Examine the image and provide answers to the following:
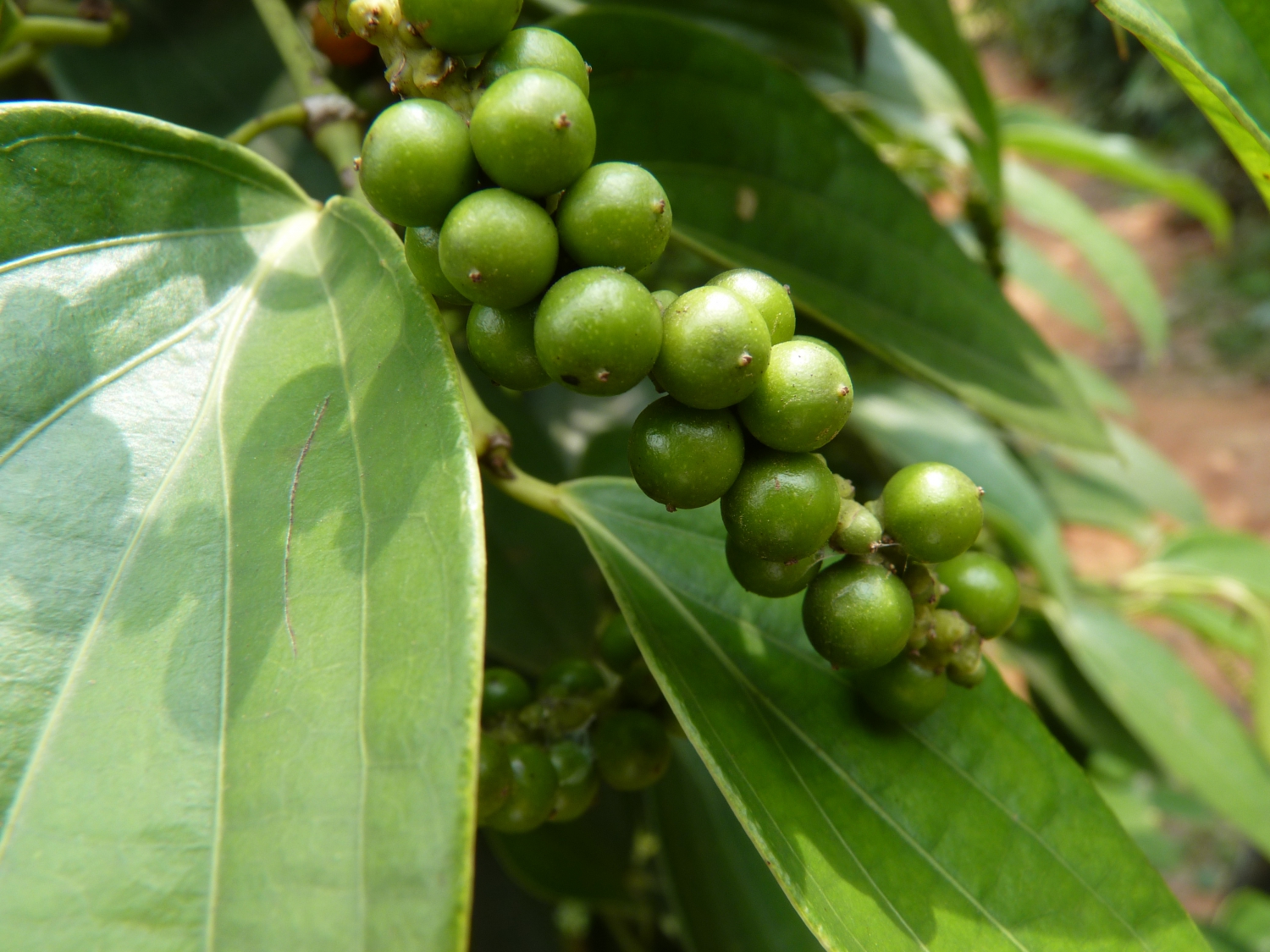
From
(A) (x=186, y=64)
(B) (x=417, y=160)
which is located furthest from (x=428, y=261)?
(A) (x=186, y=64)

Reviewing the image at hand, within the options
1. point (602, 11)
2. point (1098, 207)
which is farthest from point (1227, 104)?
point (1098, 207)

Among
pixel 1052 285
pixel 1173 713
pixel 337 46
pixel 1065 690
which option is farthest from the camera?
pixel 1052 285

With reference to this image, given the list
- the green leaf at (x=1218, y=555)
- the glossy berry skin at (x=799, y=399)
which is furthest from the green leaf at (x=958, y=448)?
the glossy berry skin at (x=799, y=399)

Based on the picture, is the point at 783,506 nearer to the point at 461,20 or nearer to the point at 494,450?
the point at 494,450

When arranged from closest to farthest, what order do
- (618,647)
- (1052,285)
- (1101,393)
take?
(618,647) < (1101,393) < (1052,285)

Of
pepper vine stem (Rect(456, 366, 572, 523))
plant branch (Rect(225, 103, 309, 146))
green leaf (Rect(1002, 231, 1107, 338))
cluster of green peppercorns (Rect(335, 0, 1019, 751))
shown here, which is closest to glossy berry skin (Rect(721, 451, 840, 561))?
cluster of green peppercorns (Rect(335, 0, 1019, 751))
